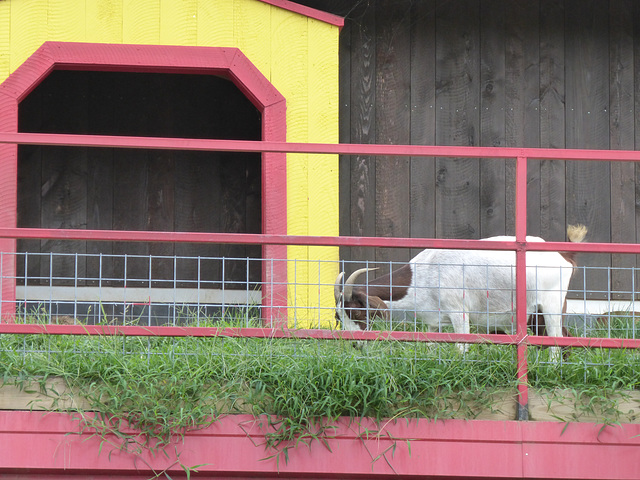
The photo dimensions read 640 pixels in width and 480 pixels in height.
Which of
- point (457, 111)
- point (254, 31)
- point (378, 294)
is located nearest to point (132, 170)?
point (254, 31)

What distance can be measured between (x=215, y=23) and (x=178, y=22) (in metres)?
0.27

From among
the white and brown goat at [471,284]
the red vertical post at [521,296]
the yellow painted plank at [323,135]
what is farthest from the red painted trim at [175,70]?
the red vertical post at [521,296]

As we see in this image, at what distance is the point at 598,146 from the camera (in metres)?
7.50

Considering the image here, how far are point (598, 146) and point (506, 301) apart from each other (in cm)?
216

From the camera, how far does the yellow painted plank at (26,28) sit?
5828 millimetres

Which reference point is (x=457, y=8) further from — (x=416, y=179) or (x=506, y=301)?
(x=506, y=301)

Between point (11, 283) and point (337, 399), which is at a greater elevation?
point (11, 283)

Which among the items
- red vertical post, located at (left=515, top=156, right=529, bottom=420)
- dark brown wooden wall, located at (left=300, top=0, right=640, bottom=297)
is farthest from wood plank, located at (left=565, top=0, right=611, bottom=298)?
red vertical post, located at (left=515, top=156, right=529, bottom=420)

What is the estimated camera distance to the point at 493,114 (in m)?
7.48

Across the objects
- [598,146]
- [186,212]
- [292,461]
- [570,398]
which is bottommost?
[292,461]

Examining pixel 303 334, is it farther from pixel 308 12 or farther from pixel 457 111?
pixel 457 111

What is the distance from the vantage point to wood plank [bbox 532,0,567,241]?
24.6 ft

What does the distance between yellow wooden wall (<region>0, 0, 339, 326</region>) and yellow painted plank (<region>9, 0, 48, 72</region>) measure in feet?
0.14

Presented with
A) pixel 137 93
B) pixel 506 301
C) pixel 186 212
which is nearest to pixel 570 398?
pixel 506 301
